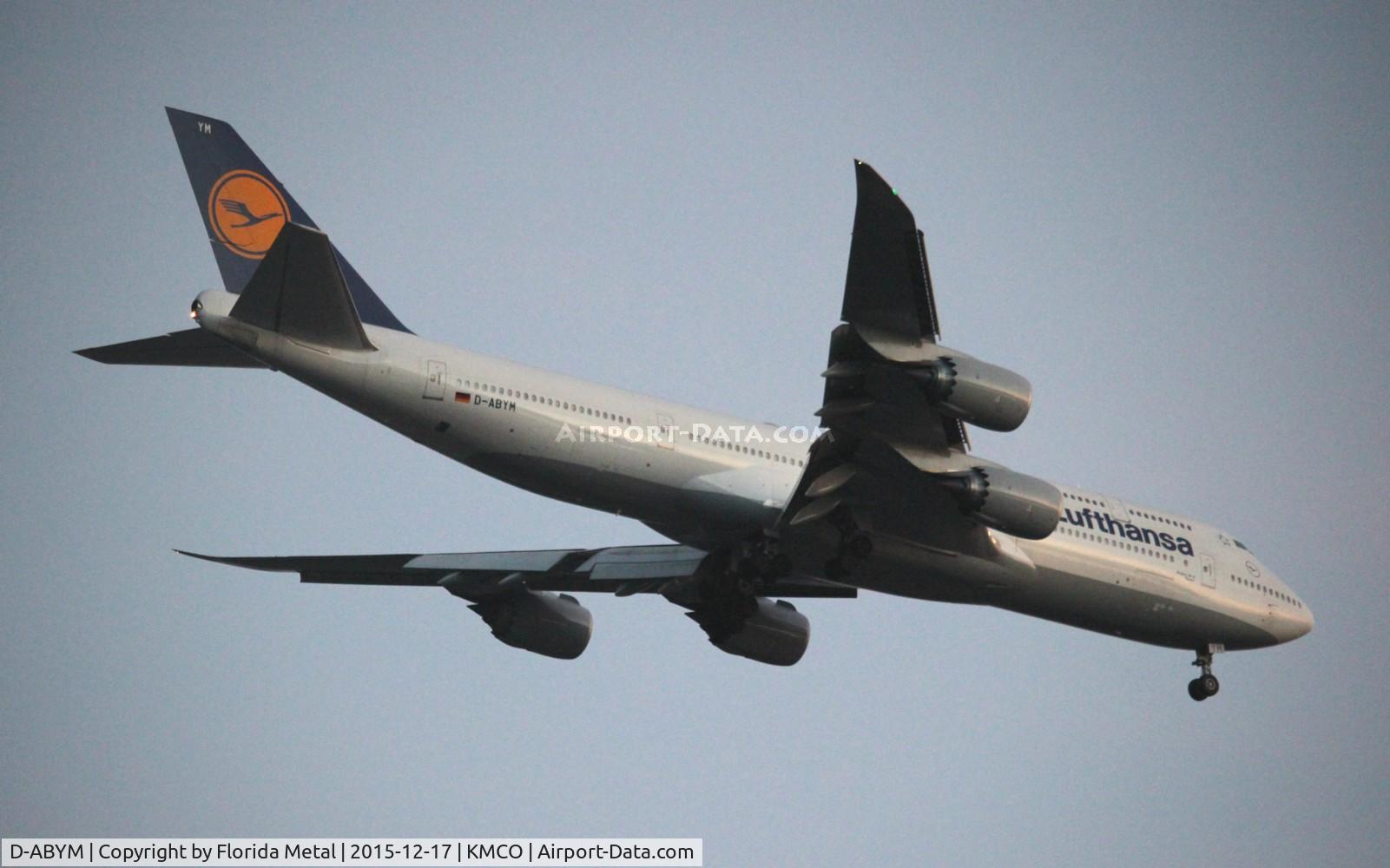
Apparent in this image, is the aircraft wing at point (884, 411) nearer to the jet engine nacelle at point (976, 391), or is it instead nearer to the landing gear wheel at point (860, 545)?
the jet engine nacelle at point (976, 391)

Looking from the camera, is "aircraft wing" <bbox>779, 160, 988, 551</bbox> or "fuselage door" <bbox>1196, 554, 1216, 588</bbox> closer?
"aircraft wing" <bbox>779, 160, 988, 551</bbox>

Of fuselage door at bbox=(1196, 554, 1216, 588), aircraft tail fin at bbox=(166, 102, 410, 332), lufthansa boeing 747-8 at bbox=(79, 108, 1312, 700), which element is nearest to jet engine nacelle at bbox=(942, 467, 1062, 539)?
lufthansa boeing 747-8 at bbox=(79, 108, 1312, 700)

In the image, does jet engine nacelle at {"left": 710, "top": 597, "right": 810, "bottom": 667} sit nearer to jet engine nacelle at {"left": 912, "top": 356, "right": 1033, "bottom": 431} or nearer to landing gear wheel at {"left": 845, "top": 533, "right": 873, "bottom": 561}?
landing gear wheel at {"left": 845, "top": 533, "right": 873, "bottom": 561}

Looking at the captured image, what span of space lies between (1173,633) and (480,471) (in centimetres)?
1263

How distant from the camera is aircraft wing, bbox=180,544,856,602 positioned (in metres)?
25.8

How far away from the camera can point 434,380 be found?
67.1ft

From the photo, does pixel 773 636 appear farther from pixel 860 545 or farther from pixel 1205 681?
pixel 1205 681

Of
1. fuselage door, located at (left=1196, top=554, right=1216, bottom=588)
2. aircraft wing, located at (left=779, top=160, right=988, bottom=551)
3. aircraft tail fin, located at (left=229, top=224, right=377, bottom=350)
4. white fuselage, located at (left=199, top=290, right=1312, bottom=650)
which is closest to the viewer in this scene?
aircraft wing, located at (left=779, top=160, right=988, bottom=551)

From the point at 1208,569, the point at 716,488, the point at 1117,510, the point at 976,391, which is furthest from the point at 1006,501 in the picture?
the point at 1208,569

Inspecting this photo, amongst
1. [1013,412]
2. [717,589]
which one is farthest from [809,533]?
[1013,412]

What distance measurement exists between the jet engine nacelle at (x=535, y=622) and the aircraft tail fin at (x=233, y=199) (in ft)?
25.7

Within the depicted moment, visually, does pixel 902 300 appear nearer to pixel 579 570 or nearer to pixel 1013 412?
pixel 1013 412

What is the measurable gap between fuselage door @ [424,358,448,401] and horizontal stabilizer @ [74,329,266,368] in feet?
7.45

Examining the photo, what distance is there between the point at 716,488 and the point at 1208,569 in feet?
31.7
